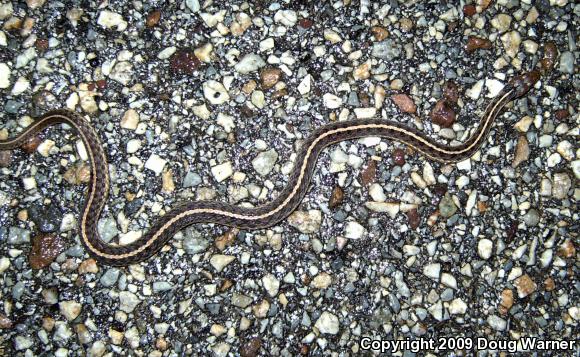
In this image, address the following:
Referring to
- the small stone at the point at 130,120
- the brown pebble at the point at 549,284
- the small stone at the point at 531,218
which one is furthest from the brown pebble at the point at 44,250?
the brown pebble at the point at 549,284

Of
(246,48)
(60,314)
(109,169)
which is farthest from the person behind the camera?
(246,48)

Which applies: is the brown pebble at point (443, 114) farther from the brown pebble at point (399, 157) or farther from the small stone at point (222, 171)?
the small stone at point (222, 171)

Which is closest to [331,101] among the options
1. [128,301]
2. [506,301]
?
[506,301]

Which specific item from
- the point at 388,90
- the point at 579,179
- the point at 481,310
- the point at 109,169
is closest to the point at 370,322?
the point at 481,310

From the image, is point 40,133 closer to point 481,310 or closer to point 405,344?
point 405,344

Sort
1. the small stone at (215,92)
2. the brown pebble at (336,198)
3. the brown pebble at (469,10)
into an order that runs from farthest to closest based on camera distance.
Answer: the brown pebble at (469,10) → the small stone at (215,92) → the brown pebble at (336,198)

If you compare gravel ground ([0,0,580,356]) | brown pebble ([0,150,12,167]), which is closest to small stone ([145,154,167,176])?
gravel ground ([0,0,580,356])

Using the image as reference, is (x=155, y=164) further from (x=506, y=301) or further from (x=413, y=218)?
(x=506, y=301)
